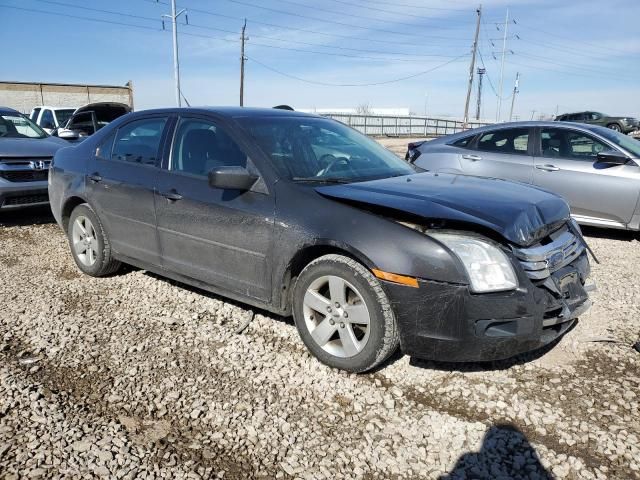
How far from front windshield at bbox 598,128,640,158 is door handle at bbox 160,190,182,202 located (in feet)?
17.7

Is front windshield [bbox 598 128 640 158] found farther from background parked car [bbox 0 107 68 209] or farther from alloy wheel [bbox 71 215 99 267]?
background parked car [bbox 0 107 68 209]

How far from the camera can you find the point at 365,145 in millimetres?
4344

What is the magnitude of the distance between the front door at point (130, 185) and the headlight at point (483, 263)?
94.9 inches

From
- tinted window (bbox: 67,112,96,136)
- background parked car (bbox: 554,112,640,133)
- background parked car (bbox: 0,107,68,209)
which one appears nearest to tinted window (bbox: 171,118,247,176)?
background parked car (bbox: 0,107,68,209)

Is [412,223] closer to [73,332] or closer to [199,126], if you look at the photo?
[199,126]

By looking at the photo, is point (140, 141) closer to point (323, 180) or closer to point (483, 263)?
point (323, 180)

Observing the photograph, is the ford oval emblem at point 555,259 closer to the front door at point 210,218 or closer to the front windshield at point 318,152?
the front windshield at point 318,152

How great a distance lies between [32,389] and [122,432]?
0.76m

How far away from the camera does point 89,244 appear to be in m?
4.77

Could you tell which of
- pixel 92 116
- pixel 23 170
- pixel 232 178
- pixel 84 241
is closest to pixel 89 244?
pixel 84 241

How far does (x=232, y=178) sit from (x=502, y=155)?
472 cm

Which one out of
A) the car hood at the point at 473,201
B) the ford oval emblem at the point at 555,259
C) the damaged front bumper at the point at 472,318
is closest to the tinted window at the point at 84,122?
the car hood at the point at 473,201

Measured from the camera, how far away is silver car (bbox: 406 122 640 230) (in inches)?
240

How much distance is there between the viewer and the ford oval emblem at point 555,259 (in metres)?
2.88
